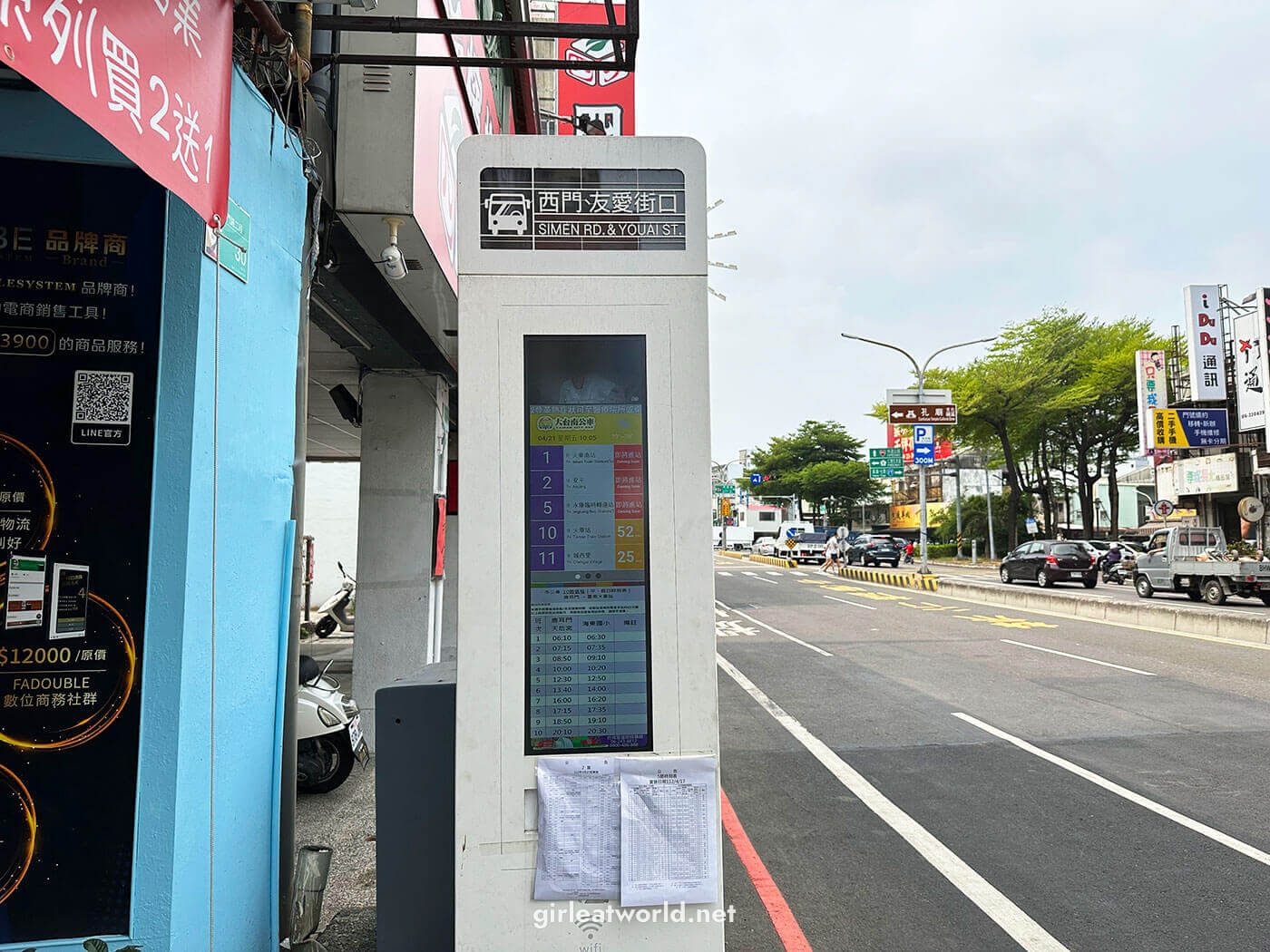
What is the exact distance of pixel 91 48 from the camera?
2061 mm

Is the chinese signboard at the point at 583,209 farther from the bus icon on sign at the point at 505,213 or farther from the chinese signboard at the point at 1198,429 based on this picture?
the chinese signboard at the point at 1198,429

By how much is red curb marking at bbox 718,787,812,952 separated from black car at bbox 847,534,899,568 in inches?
1296

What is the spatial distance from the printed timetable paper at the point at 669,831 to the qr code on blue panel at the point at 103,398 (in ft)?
6.85

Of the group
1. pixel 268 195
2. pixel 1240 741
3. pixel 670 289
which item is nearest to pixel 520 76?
pixel 268 195

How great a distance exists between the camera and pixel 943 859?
4738 mm

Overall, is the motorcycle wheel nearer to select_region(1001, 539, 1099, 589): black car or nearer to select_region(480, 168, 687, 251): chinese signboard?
select_region(480, 168, 687, 251): chinese signboard

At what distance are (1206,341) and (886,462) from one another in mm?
11471

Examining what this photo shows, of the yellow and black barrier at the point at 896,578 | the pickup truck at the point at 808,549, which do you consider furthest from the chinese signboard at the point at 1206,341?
the pickup truck at the point at 808,549

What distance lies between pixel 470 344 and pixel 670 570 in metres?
1.06

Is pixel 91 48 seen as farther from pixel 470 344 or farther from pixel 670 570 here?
pixel 670 570

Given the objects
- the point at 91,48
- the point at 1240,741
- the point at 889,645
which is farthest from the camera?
the point at 889,645

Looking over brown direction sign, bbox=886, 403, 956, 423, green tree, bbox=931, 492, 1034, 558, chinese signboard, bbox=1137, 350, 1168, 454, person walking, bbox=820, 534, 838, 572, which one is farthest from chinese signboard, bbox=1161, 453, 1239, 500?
person walking, bbox=820, 534, 838, 572

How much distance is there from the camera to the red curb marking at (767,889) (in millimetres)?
3820

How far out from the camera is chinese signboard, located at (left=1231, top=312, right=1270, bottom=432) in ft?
86.1
